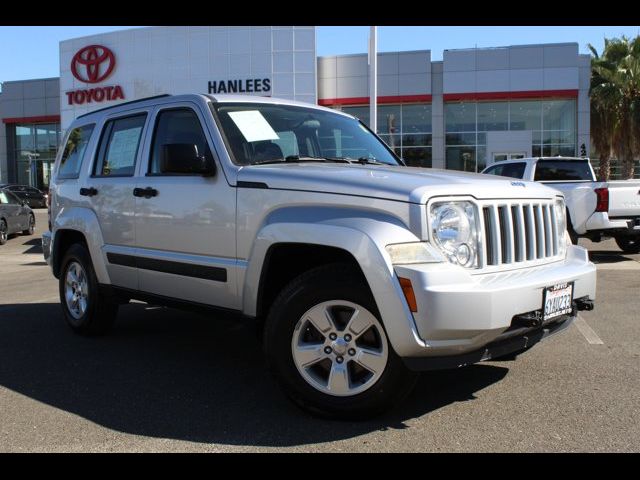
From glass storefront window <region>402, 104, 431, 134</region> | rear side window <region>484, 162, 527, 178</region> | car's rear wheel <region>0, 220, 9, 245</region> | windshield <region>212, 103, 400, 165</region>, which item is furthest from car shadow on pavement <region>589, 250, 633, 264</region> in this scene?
glass storefront window <region>402, 104, 431, 134</region>

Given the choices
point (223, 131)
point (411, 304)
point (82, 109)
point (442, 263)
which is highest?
point (82, 109)

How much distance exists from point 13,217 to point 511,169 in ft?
44.7

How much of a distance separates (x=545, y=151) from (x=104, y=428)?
30.0m

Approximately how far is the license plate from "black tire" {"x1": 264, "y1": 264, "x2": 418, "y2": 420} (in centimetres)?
85

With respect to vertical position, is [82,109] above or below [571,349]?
above

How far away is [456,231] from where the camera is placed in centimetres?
332

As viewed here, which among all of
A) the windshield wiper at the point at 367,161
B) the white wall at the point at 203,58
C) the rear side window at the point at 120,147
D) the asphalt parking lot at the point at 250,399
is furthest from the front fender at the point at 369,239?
the white wall at the point at 203,58

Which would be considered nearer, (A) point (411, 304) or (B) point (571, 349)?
(A) point (411, 304)

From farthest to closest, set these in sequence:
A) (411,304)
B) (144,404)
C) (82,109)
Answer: (82,109), (144,404), (411,304)

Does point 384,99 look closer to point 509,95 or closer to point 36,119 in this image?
point 509,95

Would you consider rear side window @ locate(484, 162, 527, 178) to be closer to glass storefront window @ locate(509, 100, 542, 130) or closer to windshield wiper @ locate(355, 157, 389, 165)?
windshield wiper @ locate(355, 157, 389, 165)
